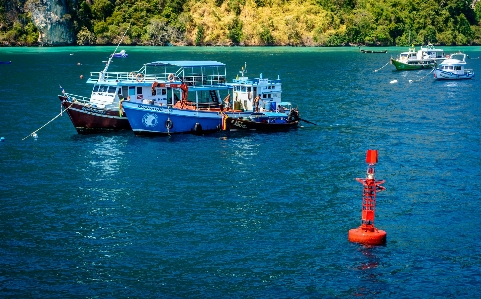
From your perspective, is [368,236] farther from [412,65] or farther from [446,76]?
[412,65]

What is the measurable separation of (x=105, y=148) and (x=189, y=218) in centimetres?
2683

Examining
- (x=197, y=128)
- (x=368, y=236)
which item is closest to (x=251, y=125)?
(x=197, y=128)

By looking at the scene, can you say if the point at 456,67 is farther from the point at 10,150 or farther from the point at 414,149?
the point at 10,150

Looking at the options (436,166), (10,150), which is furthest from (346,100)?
(10,150)

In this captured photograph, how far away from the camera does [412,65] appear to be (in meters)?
173

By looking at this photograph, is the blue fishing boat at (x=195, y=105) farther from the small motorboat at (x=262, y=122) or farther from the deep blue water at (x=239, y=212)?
the deep blue water at (x=239, y=212)

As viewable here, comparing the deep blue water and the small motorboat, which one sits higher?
the small motorboat

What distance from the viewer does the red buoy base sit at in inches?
1725

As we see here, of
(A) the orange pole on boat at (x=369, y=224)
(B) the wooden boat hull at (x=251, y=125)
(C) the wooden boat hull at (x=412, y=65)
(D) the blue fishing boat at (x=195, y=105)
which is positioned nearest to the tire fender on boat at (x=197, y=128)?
(D) the blue fishing boat at (x=195, y=105)

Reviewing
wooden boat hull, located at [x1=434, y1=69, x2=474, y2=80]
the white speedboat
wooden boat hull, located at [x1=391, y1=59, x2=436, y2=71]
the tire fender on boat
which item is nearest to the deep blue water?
the tire fender on boat

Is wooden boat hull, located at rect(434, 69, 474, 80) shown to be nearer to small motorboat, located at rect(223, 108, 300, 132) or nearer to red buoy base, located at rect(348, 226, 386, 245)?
small motorboat, located at rect(223, 108, 300, 132)

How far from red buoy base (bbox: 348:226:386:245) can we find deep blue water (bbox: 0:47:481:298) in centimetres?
49

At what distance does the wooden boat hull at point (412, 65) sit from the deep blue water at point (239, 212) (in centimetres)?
7859

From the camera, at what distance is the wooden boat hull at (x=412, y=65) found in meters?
170
